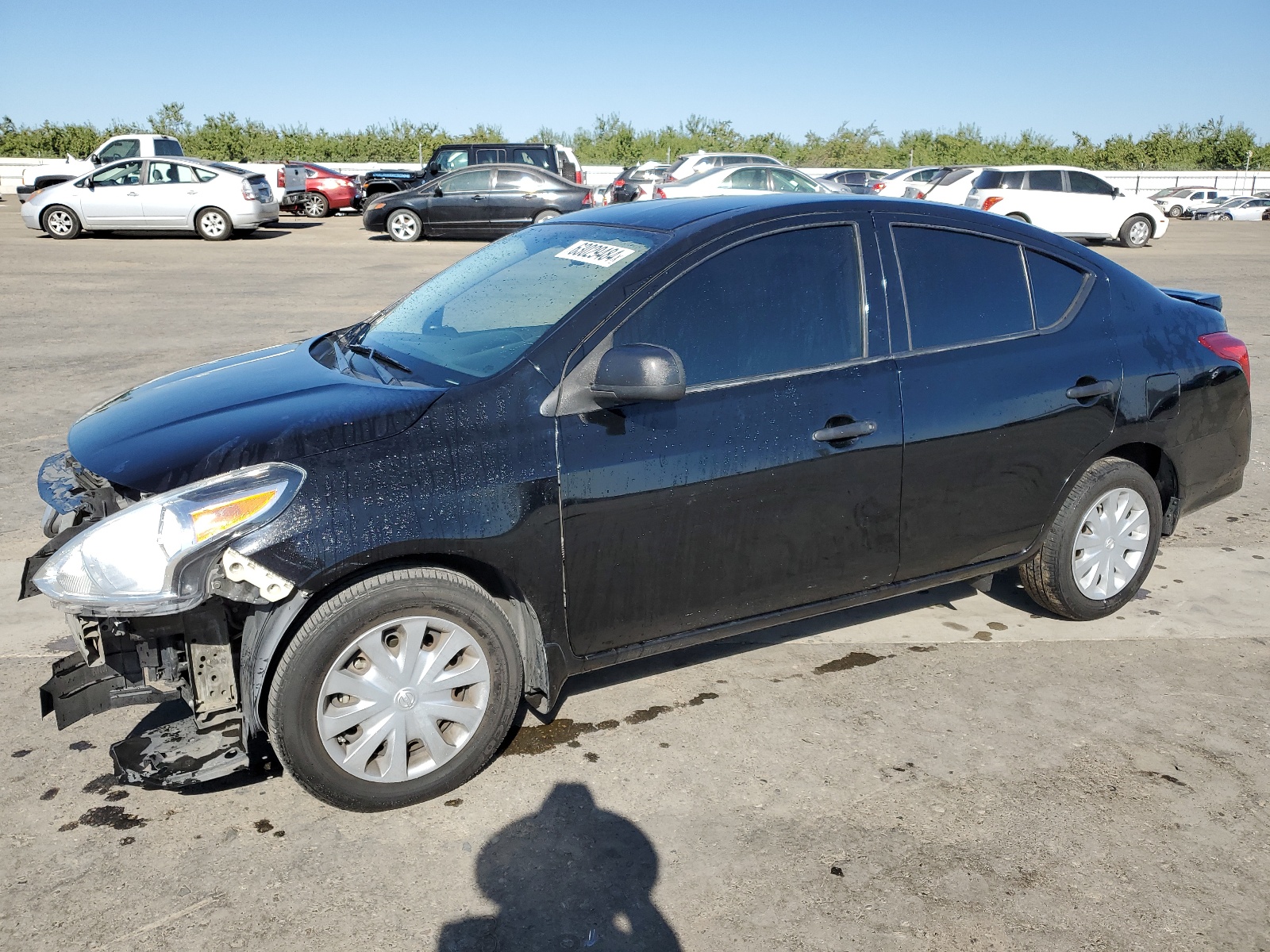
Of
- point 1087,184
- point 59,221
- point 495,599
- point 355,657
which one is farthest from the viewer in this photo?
point 1087,184

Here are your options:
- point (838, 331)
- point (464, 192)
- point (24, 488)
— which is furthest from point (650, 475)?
point (464, 192)

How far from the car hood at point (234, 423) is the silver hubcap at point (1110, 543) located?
9.18ft

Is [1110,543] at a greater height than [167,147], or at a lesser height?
lesser

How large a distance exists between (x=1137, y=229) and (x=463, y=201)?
14.0 m

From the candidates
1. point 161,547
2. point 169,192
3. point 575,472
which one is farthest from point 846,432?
point 169,192

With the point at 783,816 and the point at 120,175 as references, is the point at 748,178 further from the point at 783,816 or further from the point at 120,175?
the point at 783,816

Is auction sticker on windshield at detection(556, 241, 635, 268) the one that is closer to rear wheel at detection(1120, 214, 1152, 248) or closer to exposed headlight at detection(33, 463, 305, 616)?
exposed headlight at detection(33, 463, 305, 616)

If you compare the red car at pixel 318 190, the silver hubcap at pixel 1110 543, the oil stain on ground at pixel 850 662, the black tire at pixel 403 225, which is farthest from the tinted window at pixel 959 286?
the red car at pixel 318 190

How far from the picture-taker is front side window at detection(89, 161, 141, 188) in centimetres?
2023

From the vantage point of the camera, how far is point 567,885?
9.27 ft

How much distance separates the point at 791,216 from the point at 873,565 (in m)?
1.28

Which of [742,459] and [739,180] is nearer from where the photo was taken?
[742,459]

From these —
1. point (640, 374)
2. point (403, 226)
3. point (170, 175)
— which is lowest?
point (640, 374)

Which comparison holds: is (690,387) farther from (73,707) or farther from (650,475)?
(73,707)
